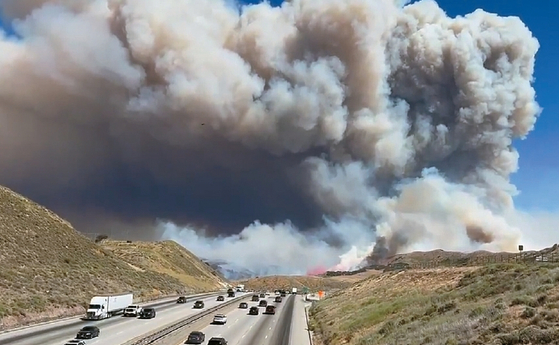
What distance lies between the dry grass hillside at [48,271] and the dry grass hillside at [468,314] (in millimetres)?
27413

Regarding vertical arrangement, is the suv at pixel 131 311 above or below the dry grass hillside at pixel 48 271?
below

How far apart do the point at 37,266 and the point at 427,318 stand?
5388cm

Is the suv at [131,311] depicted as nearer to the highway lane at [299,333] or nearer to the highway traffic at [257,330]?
the highway traffic at [257,330]

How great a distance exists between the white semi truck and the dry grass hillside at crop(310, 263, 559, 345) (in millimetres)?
21141

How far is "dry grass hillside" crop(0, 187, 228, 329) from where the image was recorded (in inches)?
2036

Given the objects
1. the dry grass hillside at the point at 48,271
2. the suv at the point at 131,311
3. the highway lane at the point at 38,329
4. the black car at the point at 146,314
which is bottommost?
the highway lane at the point at 38,329

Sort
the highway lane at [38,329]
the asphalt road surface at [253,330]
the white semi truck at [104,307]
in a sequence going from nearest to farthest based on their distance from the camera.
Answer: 1. the highway lane at [38,329]
2. the asphalt road surface at [253,330]
3. the white semi truck at [104,307]

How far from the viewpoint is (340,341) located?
37.8 metres

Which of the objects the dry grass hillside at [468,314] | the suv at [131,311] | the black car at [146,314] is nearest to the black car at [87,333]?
the dry grass hillside at [468,314]

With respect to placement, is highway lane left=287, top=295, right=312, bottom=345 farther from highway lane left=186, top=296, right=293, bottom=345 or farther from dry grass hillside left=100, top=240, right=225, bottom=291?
dry grass hillside left=100, top=240, right=225, bottom=291

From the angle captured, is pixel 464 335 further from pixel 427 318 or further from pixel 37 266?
pixel 37 266

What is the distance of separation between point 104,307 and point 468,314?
38646mm

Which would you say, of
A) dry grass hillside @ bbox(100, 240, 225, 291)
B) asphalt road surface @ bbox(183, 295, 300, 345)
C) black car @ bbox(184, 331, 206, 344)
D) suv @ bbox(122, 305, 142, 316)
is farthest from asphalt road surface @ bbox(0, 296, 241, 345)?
dry grass hillside @ bbox(100, 240, 225, 291)

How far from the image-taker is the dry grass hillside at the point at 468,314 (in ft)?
65.3
